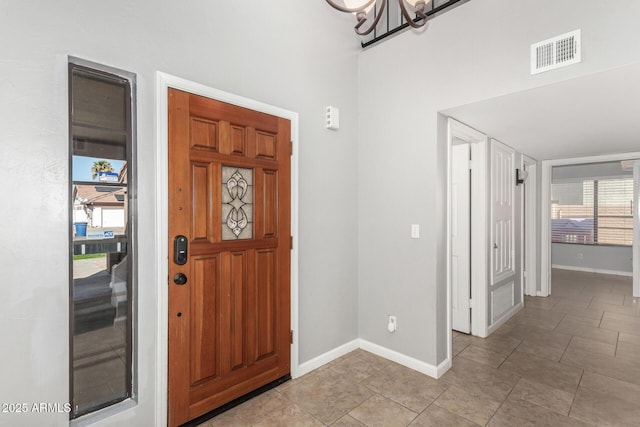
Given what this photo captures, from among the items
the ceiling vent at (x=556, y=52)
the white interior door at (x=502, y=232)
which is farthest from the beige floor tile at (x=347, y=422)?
the ceiling vent at (x=556, y=52)

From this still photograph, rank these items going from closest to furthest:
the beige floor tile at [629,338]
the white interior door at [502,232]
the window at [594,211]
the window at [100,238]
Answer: the window at [100,238] < the beige floor tile at [629,338] < the white interior door at [502,232] < the window at [594,211]

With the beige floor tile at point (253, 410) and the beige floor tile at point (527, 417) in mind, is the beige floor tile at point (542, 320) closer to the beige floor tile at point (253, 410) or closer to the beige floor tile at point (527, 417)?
the beige floor tile at point (527, 417)

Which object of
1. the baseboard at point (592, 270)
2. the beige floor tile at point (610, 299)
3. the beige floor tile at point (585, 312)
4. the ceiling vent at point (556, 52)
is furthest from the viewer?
the baseboard at point (592, 270)

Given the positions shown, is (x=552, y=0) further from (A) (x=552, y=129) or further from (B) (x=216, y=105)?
(B) (x=216, y=105)

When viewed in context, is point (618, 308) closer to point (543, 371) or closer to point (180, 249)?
point (543, 371)

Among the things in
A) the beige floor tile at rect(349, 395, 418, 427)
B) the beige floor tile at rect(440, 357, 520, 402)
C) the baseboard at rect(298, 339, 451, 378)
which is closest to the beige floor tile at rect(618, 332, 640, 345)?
the beige floor tile at rect(440, 357, 520, 402)

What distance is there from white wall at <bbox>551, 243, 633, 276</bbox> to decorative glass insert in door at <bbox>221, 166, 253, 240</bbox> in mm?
8569

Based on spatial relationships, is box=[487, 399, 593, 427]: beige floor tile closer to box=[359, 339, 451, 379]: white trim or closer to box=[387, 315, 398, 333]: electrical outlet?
box=[359, 339, 451, 379]: white trim

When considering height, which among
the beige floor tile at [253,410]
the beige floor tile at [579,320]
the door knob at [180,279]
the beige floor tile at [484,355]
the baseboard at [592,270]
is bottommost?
the beige floor tile at [484,355]

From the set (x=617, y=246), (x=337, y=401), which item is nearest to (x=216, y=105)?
(x=337, y=401)

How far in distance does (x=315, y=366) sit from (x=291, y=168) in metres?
1.77

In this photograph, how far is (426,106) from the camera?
269 cm

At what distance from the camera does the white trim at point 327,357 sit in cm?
269

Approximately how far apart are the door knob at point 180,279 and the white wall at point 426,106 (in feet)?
5.85
